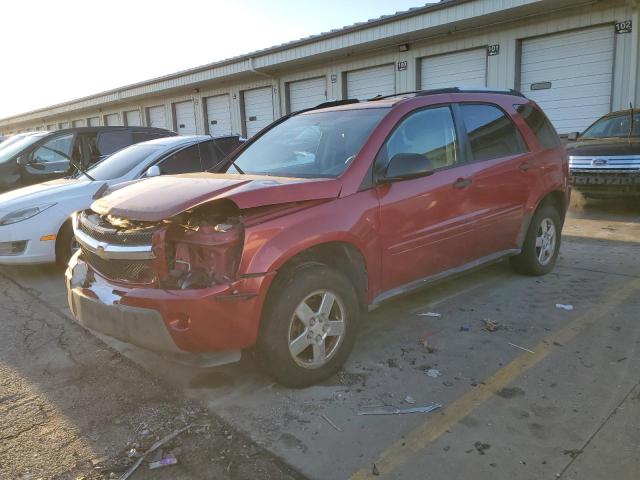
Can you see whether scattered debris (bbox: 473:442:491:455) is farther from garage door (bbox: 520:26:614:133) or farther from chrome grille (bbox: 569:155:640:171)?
garage door (bbox: 520:26:614:133)

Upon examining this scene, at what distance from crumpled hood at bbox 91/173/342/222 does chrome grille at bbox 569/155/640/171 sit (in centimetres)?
693

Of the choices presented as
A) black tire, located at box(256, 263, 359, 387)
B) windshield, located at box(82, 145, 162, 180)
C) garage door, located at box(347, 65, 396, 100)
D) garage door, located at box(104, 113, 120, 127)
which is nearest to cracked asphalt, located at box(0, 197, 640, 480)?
black tire, located at box(256, 263, 359, 387)

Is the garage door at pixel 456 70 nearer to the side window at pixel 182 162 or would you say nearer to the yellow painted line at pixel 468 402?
the side window at pixel 182 162

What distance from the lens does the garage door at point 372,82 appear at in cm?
1476

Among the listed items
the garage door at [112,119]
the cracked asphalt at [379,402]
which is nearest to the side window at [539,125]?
the cracked asphalt at [379,402]

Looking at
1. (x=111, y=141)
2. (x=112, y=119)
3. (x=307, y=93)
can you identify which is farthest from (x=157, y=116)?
(x=111, y=141)

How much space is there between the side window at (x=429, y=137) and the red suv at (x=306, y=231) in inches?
0.5

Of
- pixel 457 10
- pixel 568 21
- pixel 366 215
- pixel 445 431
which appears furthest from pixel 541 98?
pixel 445 431

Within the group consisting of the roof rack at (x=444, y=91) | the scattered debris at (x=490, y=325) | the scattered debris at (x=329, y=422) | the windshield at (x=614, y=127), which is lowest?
the scattered debris at (x=329, y=422)

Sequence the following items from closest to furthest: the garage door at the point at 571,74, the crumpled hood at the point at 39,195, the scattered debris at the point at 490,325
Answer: the scattered debris at the point at 490,325 → the crumpled hood at the point at 39,195 → the garage door at the point at 571,74

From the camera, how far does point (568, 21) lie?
10977 millimetres

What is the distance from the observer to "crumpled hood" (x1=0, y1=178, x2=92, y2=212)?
18.4ft

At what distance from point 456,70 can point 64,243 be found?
35.0ft

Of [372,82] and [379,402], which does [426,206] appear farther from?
[372,82]
